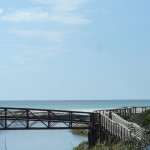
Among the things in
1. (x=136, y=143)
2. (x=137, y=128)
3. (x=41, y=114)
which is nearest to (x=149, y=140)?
(x=136, y=143)

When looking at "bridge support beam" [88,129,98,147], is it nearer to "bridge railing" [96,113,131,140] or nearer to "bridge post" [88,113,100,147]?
"bridge post" [88,113,100,147]

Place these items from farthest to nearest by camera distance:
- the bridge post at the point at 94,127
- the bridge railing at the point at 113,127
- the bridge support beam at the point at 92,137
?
the bridge post at the point at 94,127
the bridge support beam at the point at 92,137
the bridge railing at the point at 113,127

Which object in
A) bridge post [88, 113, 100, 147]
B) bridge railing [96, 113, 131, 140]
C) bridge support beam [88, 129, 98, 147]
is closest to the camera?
bridge railing [96, 113, 131, 140]

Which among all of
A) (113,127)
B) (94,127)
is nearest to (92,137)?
(94,127)

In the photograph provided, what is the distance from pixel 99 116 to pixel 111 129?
4.24 meters

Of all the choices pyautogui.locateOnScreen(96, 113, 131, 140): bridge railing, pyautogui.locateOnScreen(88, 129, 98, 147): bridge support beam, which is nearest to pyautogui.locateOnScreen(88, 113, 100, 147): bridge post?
pyautogui.locateOnScreen(88, 129, 98, 147): bridge support beam

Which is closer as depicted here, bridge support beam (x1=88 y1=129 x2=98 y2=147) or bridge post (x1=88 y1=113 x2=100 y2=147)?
bridge support beam (x1=88 y1=129 x2=98 y2=147)

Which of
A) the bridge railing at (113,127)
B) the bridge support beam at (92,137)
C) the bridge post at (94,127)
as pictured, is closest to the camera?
the bridge railing at (113,127)

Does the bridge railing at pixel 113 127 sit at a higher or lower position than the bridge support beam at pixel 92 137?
higher

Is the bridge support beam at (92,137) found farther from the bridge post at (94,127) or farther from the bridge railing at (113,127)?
the bridge railing at (113,127)

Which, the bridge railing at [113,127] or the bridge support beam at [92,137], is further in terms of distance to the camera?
the bridge support beam at [92,137]

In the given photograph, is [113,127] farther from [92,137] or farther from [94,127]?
[94,127]

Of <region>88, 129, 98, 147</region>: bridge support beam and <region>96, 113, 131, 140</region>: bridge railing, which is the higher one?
<region>96, 113, 131, 140</region>: bridge railing

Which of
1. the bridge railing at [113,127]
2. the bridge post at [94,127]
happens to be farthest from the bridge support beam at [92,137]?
the bridge railing at [113,127]
